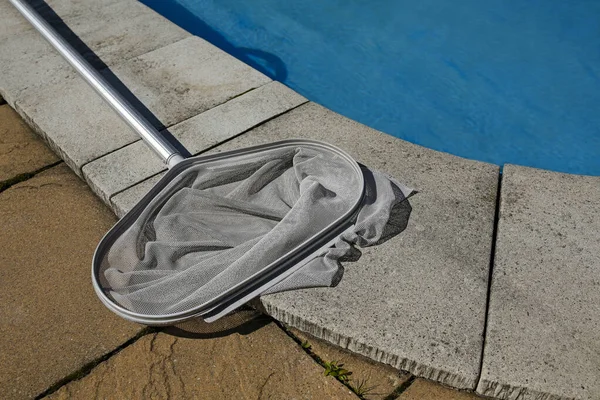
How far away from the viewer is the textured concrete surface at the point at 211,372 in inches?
93.0

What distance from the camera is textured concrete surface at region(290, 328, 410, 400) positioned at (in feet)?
7.78

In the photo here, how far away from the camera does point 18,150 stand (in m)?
3.62

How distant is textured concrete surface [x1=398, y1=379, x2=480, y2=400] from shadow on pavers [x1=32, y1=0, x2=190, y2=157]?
1783 millimetres

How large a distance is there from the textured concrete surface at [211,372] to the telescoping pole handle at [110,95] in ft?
3.35

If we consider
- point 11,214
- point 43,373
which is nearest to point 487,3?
point 11,214

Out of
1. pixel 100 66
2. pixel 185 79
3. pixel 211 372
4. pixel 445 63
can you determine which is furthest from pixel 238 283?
pixel 445 63

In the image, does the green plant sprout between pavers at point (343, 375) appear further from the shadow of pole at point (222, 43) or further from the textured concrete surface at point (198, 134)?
the shadow of pole at point (222, 43)

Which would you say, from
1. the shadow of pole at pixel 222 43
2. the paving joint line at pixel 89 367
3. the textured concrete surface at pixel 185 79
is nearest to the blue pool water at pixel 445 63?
the shadow of pole at pixel 222 43

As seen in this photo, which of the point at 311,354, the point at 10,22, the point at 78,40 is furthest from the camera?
the point at 10,22

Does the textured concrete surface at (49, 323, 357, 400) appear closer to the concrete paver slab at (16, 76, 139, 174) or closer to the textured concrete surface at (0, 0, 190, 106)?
the concrete paver slab at (16, 76, 139, 174)

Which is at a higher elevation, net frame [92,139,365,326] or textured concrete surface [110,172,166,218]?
net frame [92,139,365,326]

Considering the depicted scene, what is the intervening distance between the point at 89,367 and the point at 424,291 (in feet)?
4.84

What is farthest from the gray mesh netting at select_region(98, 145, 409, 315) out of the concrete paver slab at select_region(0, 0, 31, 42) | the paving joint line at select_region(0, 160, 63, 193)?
the concrete paver slab at select_region(0, 0, 31, 42)

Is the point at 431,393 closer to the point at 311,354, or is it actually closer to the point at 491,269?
the point at 311,354
